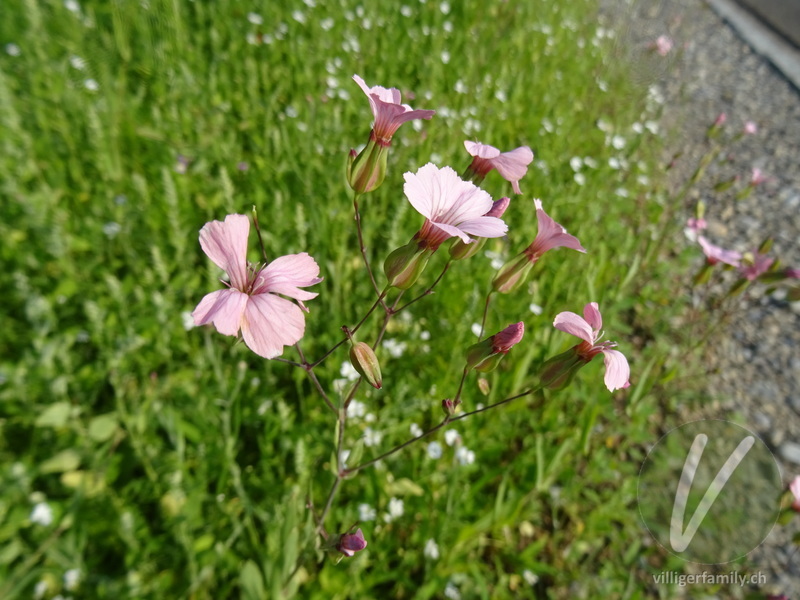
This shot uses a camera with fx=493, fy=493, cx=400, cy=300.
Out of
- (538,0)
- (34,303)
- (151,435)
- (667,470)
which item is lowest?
(667,470)

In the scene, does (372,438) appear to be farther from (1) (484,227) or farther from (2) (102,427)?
(1) (484,227)

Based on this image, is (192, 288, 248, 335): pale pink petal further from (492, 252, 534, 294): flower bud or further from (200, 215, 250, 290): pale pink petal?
(492, 252, 534, 294): flower bud

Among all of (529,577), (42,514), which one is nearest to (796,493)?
(529,577)

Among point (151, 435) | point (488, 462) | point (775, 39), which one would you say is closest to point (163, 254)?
point (151, 435)

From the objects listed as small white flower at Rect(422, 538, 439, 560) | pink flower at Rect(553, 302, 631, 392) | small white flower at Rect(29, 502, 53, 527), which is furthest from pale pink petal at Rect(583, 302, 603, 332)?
small white flower at Rect(29, 502, 53, 527)

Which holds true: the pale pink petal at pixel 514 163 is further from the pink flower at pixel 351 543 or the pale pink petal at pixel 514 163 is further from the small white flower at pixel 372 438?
the small white flower at pixel 372 438

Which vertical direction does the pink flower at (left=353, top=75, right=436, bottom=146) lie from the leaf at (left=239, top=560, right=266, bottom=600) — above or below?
above

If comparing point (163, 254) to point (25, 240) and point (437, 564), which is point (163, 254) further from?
point (437, 564)
